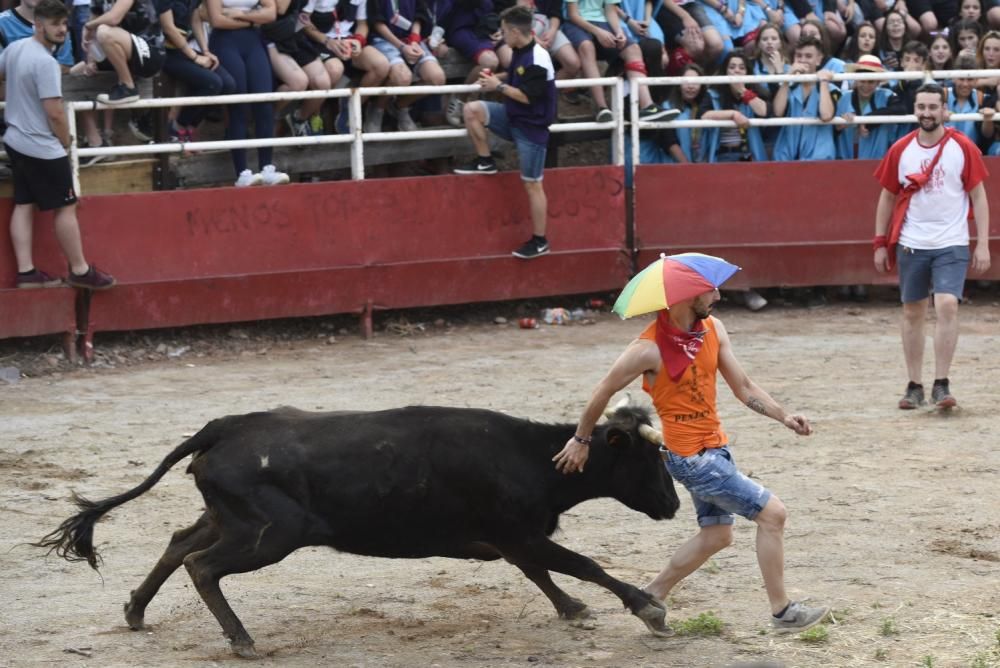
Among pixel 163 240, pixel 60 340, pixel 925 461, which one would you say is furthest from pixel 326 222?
pixel 925 461

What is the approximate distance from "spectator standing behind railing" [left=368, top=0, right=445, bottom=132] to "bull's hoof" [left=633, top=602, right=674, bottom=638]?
272 inches

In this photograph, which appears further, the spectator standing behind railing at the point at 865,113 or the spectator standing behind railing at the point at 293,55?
the spectator standing behind railing at the point at 865,113

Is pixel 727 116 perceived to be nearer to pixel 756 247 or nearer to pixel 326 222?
pixel 756 247

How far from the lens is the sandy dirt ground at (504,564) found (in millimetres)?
5715

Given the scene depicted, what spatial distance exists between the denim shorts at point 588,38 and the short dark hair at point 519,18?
1.40m

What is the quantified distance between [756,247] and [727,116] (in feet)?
Result: 3.64

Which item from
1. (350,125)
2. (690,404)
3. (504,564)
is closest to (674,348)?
(690,404)

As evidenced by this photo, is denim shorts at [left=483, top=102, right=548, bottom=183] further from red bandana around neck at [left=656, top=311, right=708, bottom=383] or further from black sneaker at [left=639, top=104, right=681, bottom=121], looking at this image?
red bandana around neck at [left=656, top=311, right=708, bottom=383]

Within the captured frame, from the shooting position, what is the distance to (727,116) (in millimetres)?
12641

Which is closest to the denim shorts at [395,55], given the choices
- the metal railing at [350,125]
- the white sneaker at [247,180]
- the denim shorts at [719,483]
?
the metal railing at [350,125]

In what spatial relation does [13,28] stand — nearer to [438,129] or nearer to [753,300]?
[438,129]

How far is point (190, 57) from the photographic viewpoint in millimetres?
10922

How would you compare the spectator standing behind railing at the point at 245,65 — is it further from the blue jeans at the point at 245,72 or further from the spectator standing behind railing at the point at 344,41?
the spectator standing behind railing at the point at 344,41

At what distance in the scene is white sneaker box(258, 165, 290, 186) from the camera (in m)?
11.5
